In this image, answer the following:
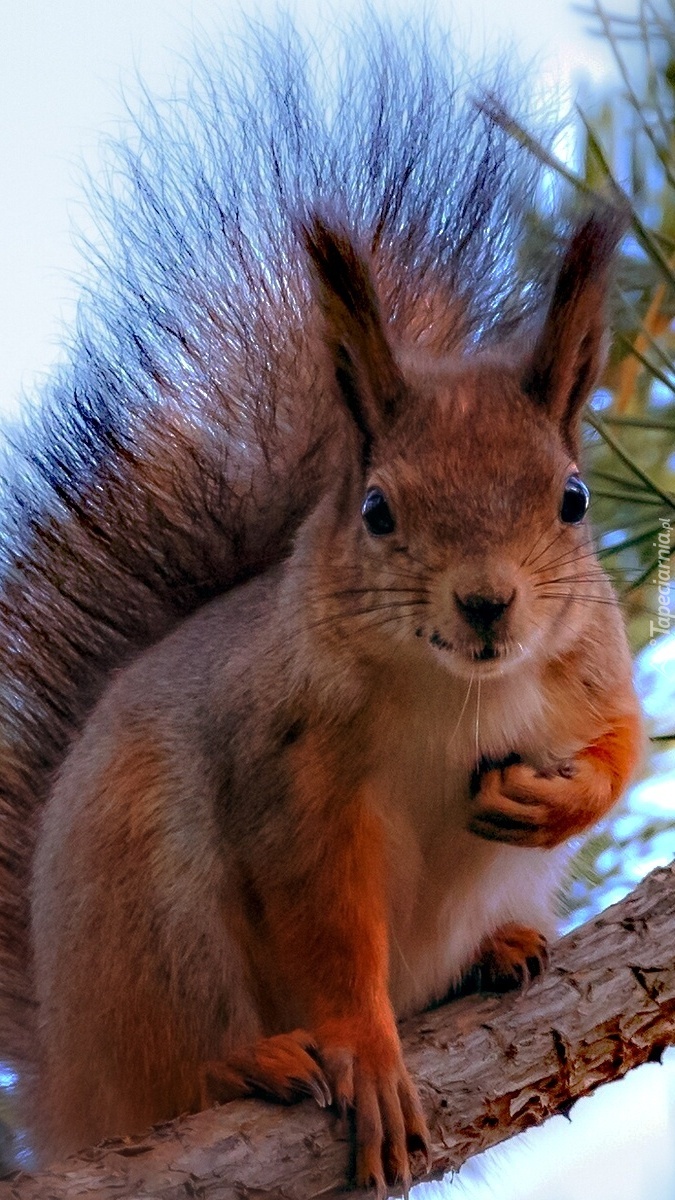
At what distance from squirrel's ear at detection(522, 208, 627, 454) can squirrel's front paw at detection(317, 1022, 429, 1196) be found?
2.02 ft

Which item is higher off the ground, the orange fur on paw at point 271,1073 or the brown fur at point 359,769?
the brown fur at point 359,769

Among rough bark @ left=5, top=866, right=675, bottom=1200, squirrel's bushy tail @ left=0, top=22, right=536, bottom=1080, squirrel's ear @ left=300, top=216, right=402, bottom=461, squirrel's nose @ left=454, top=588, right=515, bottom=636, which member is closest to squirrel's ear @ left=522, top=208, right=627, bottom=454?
squirrel's ear @ left=300, top=216, right=402, bottom=461

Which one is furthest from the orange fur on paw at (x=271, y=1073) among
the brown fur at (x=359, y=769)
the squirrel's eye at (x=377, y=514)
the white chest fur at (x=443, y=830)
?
the squirrel's eye at (x=377, y=514)

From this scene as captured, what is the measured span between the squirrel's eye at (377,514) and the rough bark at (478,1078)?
0.56m

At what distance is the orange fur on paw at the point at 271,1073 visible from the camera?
1.21 metres

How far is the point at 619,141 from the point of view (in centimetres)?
191

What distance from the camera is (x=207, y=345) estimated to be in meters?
1.71

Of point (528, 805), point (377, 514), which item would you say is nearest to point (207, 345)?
point (377, 514)

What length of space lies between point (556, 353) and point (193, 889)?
2.18 feet

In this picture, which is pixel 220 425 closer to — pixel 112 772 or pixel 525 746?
pixel 112 772

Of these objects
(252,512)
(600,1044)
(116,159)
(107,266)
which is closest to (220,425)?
(252,512)

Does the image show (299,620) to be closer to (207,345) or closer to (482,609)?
(482,609)

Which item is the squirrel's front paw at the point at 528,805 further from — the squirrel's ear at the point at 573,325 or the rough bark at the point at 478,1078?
the squirrel's ear at the point at 573,325

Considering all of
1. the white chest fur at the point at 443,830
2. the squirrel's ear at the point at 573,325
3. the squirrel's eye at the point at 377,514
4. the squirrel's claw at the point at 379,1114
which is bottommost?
the squirrel's claw at the point at 379,1114
